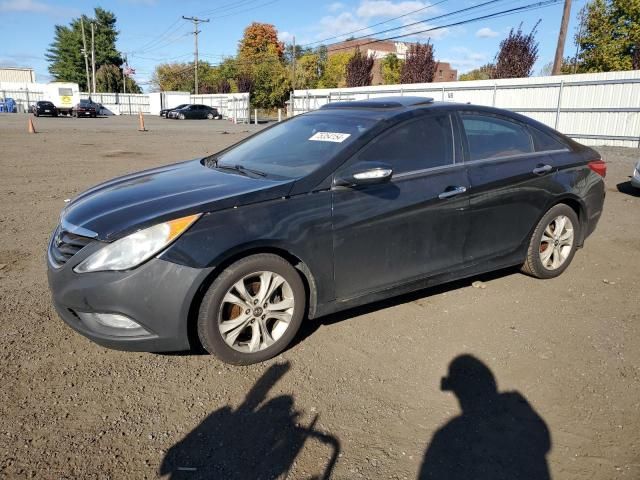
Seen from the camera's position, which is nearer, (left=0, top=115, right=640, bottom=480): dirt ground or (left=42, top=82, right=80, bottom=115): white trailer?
(left=0, top=115, right=640, bottom=480): dirt ground

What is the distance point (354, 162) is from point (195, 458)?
2.09 meters

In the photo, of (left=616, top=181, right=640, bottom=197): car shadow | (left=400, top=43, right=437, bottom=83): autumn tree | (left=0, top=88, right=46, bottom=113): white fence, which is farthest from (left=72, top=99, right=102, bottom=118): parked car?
(left=616, top=181, right=640, bottom=197): car shadow

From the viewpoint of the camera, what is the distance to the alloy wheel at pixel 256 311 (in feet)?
10.3

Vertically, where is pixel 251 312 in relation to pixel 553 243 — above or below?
below

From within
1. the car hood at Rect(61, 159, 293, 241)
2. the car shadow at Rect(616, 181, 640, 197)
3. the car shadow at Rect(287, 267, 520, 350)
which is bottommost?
the car shadow at Rect(287, 267, 520, 350)

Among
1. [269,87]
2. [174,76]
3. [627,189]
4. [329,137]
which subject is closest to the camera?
[329,137]

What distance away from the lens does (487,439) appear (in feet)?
8.58

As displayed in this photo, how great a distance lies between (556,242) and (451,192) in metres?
1.58

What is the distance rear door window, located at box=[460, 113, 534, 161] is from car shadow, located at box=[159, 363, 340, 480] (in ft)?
8.36

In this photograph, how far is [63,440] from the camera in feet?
8.28

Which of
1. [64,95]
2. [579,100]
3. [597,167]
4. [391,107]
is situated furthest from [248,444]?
[64,95]

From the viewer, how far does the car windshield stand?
12.0 ft

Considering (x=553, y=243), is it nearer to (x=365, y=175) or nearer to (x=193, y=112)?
(x=365, y=175)

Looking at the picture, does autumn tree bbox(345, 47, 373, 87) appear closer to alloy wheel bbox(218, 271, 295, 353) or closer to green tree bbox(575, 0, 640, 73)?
green tree bbox(575, 0, 640, 73)
